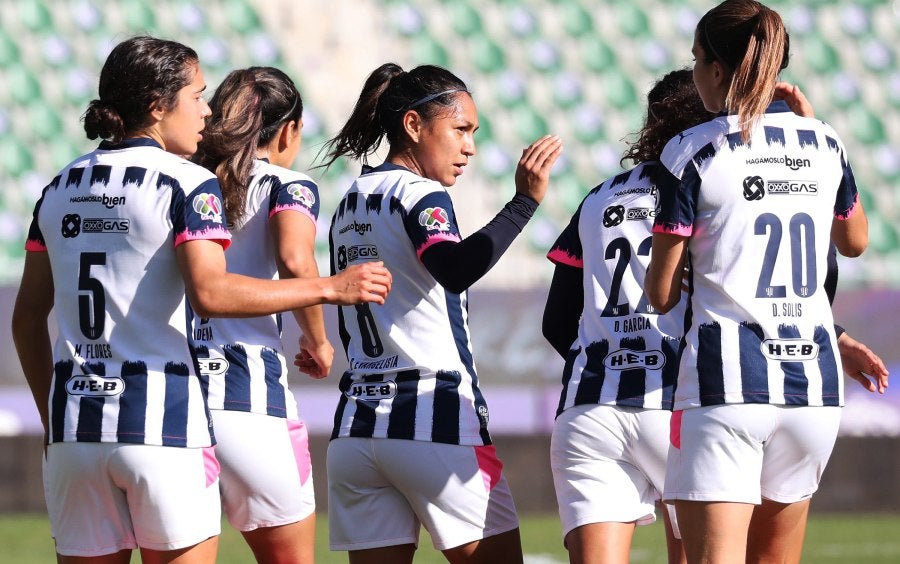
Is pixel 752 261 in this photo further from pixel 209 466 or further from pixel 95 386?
Result: pixel 95 386

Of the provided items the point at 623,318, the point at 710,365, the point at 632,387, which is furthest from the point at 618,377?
the point at 710,365

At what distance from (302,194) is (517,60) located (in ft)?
28.6

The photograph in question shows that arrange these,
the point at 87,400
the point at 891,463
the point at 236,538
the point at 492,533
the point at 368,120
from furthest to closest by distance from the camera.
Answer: the point at 891,463 → the point at 236,538 → the point at 368,120 → the point at 492,533 → the point at 87,400

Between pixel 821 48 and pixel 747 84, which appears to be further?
pixel 821 48

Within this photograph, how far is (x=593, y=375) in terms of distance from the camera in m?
3.55

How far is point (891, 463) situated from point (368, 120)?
6.74m

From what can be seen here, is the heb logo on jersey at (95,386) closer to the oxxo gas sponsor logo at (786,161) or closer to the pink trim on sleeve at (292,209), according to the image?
the pink trim on sleeve at (292,209)

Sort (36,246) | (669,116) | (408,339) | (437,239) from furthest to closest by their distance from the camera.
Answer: (669,116) < (408,339) < (437,239) < (36,246)

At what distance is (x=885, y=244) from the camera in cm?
1143

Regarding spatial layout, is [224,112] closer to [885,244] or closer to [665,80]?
[665,80]

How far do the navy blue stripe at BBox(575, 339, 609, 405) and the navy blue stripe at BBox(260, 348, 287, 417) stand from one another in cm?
86

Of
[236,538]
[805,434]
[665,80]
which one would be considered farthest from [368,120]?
[236,538]

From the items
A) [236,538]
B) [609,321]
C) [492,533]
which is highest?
[609,321]

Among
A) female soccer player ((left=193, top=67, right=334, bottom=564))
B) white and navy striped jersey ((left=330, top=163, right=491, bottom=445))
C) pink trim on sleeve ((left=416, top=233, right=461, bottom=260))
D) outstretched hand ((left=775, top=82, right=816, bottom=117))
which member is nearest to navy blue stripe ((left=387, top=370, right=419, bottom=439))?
white and navy striped jersey ((left=330, top=163, right=491, bottom=445))
